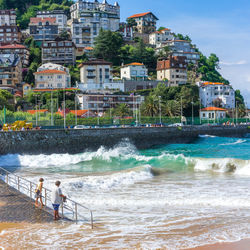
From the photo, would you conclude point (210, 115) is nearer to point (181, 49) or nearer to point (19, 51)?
point (181, 49)

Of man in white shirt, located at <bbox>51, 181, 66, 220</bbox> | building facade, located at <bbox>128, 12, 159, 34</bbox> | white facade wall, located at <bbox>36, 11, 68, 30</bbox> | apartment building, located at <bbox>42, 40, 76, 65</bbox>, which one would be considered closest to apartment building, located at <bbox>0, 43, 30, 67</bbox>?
apartment building, located at <bbox>42, 40, 76, 65</bbox>

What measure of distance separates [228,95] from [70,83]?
45.8 meters

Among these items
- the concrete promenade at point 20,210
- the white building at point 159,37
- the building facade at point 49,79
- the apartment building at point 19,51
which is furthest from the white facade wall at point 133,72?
the concrete promenade at point 20,210

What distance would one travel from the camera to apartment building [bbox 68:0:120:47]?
14450 centimetres

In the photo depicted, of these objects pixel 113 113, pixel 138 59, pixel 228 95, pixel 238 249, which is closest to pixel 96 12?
pixel 138 59

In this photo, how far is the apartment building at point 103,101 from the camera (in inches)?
3612

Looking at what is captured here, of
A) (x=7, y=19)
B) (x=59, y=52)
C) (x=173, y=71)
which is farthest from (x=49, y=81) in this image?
(x=7, y=19)

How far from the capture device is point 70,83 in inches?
4296

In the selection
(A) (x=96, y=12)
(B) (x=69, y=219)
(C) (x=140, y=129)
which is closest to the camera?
(B) (x=69, y=219)

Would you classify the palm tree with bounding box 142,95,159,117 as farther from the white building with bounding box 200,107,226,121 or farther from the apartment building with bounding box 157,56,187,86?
the apartment building with bounding box 157,56,187,86

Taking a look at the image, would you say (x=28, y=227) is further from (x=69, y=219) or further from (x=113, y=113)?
(x=113, y=113)

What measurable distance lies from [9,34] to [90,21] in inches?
1172

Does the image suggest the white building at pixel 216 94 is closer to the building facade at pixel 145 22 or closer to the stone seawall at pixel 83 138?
the stone seawall at pixel 83 138

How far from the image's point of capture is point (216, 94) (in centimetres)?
11375
